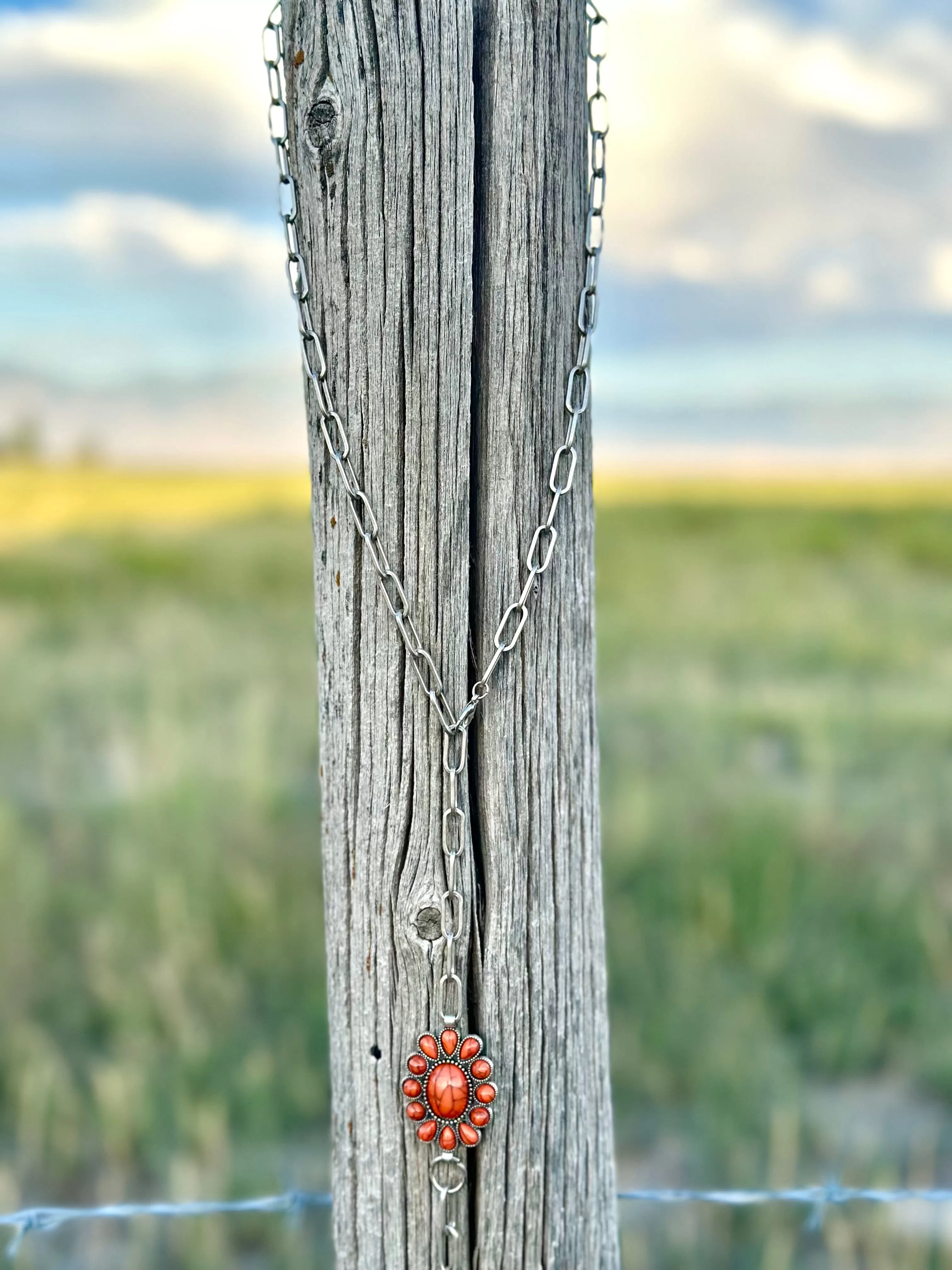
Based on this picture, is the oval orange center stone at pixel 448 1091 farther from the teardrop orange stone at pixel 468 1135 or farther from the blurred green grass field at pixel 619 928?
the blurred green grass field at pixel 619 928

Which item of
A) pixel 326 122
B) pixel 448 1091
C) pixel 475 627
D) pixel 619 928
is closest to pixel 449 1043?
pixel 448 1091

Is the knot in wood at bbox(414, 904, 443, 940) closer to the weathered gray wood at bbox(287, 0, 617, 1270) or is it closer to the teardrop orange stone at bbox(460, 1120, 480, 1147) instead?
the weathered gray wood at bbox(287, 0, 617, 1270)

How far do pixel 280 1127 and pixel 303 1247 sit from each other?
590mm

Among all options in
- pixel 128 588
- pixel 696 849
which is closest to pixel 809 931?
pixel 696 849

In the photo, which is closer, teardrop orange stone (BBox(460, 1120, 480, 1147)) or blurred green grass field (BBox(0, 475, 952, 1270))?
teardrop orange stone (BBox(460, 1120, 480, 1147))

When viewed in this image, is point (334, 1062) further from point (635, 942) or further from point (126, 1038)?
point (635, 942)

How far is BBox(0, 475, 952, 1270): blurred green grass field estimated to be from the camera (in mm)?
3549

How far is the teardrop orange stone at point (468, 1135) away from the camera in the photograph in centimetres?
126

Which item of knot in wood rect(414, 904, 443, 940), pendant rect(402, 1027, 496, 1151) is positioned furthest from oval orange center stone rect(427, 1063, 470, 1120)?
knot in wood rect(414, 904, 443, 940)

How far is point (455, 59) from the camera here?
123 centimetres

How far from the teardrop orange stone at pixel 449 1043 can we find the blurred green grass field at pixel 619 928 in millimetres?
2261

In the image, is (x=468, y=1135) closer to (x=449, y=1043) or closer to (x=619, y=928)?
(x=449, y=1043)

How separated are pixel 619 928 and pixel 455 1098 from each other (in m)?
3.76

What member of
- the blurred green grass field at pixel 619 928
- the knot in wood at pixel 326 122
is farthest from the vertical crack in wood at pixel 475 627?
the blurred green grass field at pixel 619 928
